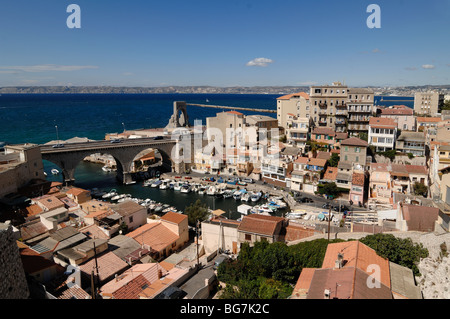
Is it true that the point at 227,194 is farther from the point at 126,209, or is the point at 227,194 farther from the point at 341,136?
the point at 341,136

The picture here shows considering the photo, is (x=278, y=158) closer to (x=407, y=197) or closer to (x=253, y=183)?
(x=253, y=183)

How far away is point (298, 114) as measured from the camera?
48.6 m

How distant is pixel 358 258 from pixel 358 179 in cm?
2029

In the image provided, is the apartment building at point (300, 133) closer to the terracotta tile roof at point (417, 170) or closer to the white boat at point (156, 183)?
the terracotta tile roof at point (417, 170)

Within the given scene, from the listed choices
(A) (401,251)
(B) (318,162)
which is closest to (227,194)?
(B) (318,162)

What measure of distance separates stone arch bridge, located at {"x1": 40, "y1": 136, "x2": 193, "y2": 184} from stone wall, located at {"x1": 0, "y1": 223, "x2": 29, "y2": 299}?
31127mm

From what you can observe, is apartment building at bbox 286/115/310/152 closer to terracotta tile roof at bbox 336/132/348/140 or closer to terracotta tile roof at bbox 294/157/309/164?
terracotta tile roof at bbox 336/132/348/140

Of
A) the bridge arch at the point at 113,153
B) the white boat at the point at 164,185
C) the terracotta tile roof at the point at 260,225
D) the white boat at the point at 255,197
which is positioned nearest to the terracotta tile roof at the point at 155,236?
the terracotta tile roof at the point at 260,225

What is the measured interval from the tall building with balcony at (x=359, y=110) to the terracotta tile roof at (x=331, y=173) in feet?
32.1

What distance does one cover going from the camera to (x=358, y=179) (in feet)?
101

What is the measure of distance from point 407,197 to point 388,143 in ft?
40.6

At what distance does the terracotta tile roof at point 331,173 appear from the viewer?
109ft

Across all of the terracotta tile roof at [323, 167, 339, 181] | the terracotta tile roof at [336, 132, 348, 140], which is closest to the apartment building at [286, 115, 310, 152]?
the terracotta tile roof at [336, 132, 348, 140]

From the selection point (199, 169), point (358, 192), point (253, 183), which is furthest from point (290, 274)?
point (199, 169)
